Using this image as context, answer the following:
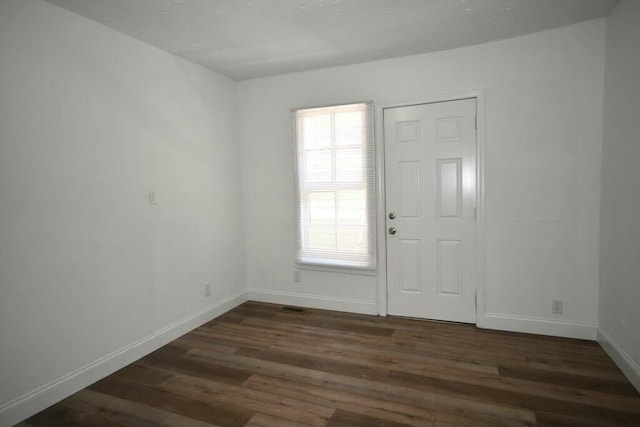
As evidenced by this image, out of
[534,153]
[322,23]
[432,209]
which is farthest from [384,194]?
[322,23]

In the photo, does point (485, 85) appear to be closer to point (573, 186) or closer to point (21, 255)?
point (573, 186)

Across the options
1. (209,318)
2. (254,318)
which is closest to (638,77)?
(254,318)

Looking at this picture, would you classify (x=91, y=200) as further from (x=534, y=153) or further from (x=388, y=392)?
(x=534, y=153)

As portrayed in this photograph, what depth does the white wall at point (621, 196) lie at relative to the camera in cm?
232

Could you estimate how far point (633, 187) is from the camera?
2342mm

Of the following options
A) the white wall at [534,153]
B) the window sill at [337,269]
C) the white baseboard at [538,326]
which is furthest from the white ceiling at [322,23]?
the white baseboard at [538,326]

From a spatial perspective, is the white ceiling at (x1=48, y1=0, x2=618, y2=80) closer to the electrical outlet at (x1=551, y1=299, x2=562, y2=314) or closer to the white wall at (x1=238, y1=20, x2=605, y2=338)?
the white wall at (x1=238, y1=20, x2=605, y2=338)

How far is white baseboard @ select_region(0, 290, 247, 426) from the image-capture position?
2129 mm

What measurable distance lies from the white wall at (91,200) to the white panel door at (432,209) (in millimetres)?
1845

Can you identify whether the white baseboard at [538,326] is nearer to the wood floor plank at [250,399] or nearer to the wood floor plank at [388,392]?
the wood floor plank at [388,392]

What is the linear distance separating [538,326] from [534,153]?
4.80 feet

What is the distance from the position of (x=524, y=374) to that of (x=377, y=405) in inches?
42.9

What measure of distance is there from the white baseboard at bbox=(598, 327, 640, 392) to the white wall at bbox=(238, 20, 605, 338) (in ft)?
0.57

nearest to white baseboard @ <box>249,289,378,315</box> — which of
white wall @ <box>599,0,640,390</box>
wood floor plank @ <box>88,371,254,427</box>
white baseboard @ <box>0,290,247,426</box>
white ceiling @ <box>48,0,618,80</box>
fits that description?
white baseboard @ <box>0,290,247,426</box>
